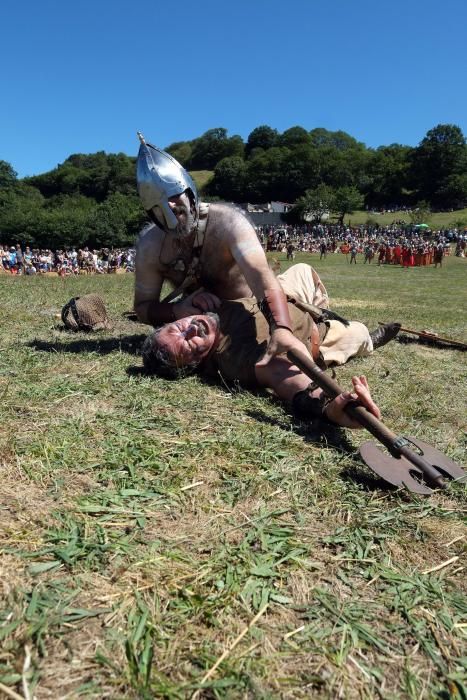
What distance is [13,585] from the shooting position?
1600 millimetres

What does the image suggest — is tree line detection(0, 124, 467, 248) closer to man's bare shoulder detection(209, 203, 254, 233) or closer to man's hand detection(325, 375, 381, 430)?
man's bare shoulder detection(209, 203, 254, 233)

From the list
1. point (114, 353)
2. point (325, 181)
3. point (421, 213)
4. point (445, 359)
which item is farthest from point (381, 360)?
point (325, 181)

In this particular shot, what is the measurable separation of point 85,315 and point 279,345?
3166mm

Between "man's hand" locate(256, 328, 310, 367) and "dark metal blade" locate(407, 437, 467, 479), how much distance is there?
104 centimetres

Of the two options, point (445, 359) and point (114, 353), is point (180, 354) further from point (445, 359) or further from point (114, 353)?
point (445, 359)

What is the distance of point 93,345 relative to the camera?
5.08 meters

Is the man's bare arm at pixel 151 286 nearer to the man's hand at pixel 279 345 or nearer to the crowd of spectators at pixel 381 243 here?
the man's hand at pixel 279 345

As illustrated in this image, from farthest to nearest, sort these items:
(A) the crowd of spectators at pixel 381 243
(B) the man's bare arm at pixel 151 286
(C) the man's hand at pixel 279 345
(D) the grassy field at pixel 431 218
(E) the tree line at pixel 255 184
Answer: (E) the tree line at pixel 255 184 → (D) the grassy field at pixel 431 218 → (A) the crowd of spectators at pixel 381 243 → (B) the man's bare arm at pixel 151 286 → (C) the man's hand at pixel 279 345

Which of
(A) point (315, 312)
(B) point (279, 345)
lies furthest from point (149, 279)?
(B) point (279, 345)

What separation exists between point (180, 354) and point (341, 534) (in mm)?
2102

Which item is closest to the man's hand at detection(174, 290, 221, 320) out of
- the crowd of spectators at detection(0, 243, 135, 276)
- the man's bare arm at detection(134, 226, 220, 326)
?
the man's bare arm at detection(134, 226, 220, 326)

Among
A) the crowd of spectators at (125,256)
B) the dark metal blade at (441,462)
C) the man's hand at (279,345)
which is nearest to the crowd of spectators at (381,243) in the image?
the crowd of spectators at (125,256)

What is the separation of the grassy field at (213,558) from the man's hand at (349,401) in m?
0.14

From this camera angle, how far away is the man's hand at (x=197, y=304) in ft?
14.1
